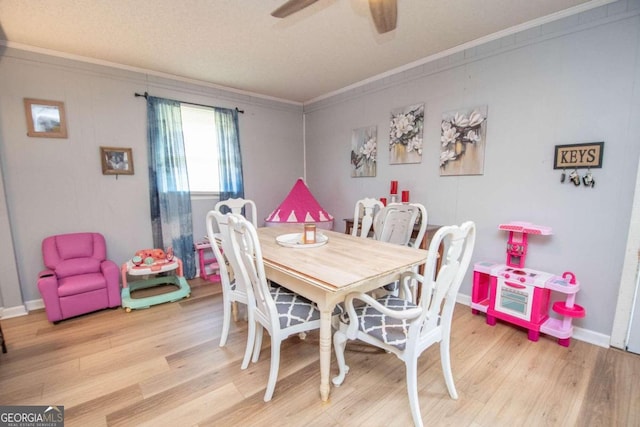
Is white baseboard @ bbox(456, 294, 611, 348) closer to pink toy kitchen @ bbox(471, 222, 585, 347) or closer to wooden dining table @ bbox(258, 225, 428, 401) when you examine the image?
pink toy kitchen @ bbox(471, 222, 585, 347)

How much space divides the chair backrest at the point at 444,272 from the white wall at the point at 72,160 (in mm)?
3193

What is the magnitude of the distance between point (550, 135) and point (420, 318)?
200 cm

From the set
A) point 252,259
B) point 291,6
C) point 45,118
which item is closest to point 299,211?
point 252,259

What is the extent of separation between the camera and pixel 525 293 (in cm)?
216

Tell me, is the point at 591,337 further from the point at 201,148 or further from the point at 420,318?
the point at 201,148

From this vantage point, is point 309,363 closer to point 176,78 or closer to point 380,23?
point 380,23

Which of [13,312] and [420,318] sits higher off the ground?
[420,318]

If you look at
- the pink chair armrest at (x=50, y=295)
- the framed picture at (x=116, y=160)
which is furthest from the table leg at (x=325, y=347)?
the framed picture at (x=116, y=160)

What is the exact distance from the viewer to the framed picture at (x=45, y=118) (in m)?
2.62

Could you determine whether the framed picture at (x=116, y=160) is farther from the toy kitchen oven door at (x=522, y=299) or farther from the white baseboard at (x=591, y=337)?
the white baseboard at (x=591, y=337)

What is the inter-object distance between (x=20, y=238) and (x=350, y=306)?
10.8 feet

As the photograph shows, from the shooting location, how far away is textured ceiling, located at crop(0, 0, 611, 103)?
1988 millimetres

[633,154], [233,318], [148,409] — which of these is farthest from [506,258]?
[148,409]

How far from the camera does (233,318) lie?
2.48 metres
